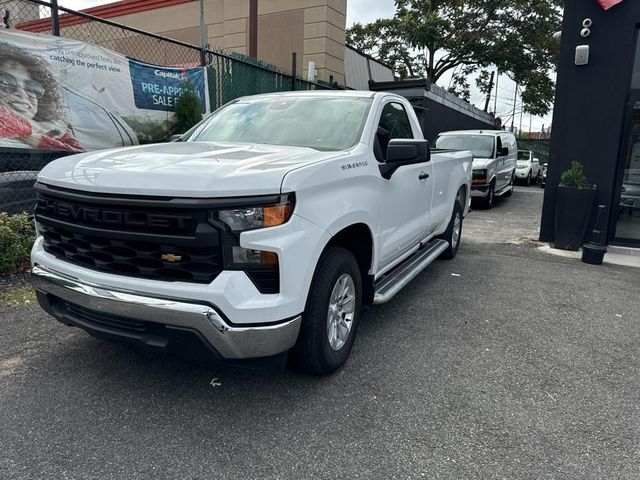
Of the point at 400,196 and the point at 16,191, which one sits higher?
the point at 400,196

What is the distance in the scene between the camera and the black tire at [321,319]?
286cm

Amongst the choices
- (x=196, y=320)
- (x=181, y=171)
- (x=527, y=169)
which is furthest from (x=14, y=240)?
(x=527, y=169)

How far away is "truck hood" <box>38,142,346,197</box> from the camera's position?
2.47m

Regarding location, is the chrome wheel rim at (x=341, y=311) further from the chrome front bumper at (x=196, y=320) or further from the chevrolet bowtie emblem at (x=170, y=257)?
the chevrolet bowtie emblem at (x=170, y=257)

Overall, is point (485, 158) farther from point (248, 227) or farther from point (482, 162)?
point (248, 227)

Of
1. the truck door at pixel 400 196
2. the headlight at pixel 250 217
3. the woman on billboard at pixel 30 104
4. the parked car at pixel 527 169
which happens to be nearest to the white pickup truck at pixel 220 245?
the headlight at pixel 250 217

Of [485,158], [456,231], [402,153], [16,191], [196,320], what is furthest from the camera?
[485,158]

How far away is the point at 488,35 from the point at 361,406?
2488 cm

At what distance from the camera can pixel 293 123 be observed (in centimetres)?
394

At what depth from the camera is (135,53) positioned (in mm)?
14203

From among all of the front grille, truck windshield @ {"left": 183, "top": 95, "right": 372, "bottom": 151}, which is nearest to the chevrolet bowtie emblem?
the front grille

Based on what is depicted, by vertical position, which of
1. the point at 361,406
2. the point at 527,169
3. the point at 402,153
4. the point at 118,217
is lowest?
the point at 361,406

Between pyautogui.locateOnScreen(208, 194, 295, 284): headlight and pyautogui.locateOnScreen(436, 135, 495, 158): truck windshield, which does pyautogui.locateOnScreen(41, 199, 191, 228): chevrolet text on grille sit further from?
pyautogui.locateOnScreen(436, 135, 495, 158): truck windshield

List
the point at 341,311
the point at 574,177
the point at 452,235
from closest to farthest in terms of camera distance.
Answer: the point at 341,311, the point at 452,235, the point at 574,177
